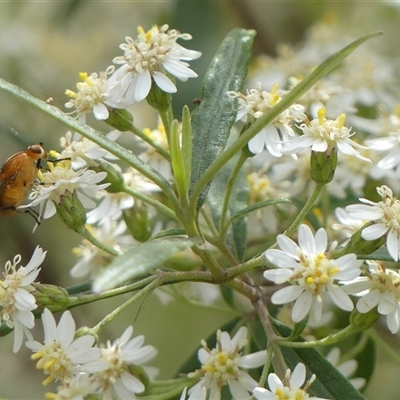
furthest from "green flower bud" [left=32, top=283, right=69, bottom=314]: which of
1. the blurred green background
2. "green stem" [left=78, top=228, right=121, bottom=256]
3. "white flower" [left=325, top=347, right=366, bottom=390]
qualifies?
the blurred green background

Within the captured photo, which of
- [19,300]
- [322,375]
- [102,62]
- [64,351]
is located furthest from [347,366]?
[102,62]

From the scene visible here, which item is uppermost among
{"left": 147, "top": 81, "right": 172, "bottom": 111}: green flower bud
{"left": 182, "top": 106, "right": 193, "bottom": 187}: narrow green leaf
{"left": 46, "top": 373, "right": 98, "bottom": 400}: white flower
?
{"left": 147, "top": 81, "right": 172, "bottom": 111}: green flower bud

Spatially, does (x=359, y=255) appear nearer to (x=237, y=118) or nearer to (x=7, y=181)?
(x=237, y=118)

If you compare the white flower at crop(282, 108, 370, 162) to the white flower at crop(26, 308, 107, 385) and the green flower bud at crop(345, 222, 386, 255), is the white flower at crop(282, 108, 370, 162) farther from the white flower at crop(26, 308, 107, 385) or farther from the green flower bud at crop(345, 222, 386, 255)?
the white flower at crop(26, 308, 107, 385)

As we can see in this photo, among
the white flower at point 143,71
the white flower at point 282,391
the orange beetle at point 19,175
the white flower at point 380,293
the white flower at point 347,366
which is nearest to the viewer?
the white flower at point 282,391

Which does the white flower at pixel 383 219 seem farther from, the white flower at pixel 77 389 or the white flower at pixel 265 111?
the white flower at pixel 77 389

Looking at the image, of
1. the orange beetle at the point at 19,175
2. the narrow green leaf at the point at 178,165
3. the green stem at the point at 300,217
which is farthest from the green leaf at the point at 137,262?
the orange beetle at the point at 19,175
